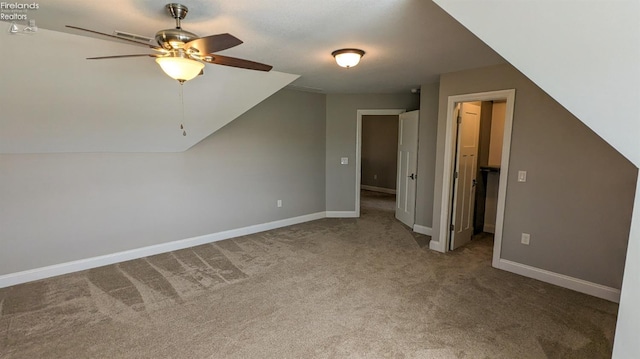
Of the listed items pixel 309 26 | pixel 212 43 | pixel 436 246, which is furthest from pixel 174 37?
pixel 436 246

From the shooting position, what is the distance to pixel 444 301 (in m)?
2.69

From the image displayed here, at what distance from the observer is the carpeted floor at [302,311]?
2.09m

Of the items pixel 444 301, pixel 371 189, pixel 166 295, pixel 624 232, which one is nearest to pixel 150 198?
pixel 166 295

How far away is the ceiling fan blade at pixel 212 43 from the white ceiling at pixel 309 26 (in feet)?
0.96

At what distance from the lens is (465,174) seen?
159 inches

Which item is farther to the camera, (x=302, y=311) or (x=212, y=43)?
(x=302, y=311)

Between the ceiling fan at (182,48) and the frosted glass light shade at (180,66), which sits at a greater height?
the ceiling fan at (182,48)

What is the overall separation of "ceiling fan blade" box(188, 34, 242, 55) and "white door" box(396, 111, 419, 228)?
368 cm

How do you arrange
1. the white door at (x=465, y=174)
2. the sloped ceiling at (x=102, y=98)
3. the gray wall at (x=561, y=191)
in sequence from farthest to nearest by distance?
the white door at (x=465, y=174) < the gray wall at (x=561, y=191) < the sloped ceiling at (x=102, y=98)

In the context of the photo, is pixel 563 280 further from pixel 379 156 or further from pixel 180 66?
pixel 379 156

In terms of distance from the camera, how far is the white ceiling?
6.26 ft

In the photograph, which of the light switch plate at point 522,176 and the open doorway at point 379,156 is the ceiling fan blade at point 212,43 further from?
the open doorway at point 379,156

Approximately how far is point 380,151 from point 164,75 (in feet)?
21.3

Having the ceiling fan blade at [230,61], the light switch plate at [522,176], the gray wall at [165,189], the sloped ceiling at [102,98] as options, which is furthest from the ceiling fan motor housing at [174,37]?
the light switch plate at [522,176]
